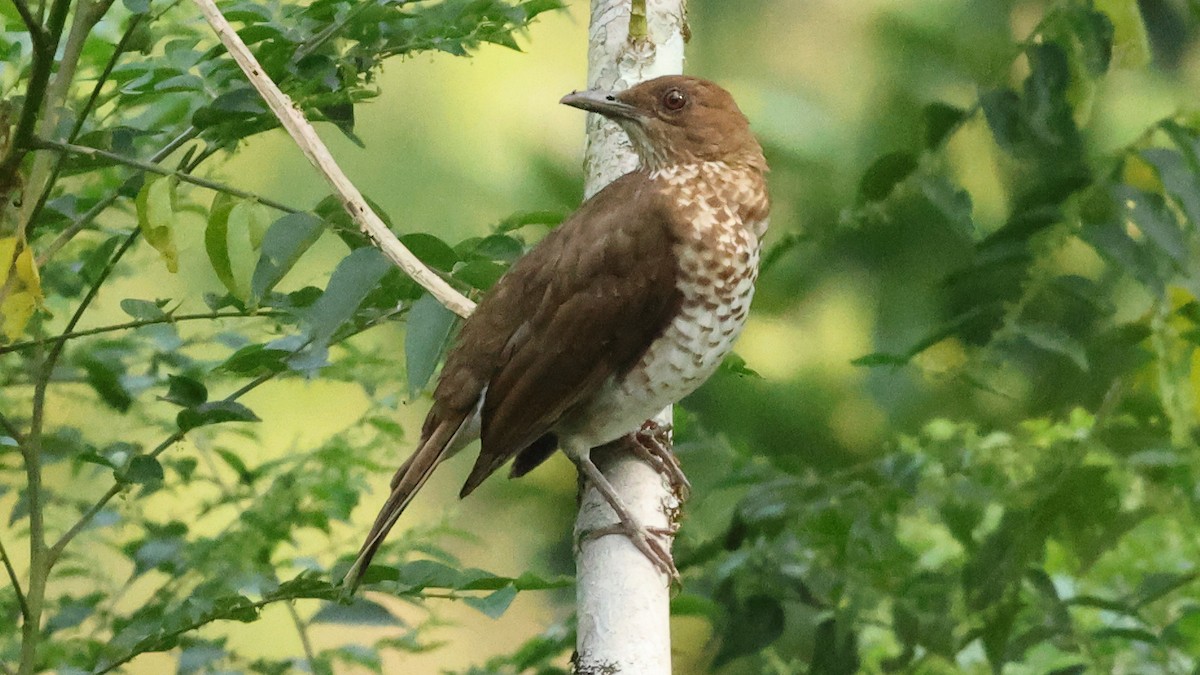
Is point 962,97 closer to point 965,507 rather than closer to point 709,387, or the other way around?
point 709,387

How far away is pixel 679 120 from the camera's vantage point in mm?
1531

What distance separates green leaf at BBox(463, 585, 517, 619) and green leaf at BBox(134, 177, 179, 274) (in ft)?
1.34

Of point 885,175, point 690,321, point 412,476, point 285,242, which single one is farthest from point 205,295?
point 885,175

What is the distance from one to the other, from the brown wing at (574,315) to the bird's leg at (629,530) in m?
0.08

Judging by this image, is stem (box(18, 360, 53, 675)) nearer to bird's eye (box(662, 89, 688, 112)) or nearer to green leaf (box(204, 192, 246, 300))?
green leaf (box(204, 192, 246, 300))

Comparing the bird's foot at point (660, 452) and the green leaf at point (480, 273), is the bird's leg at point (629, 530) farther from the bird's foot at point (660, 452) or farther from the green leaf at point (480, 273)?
the green leaf at point (480, 273)

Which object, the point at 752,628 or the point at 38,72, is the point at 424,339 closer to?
the point at 38,72

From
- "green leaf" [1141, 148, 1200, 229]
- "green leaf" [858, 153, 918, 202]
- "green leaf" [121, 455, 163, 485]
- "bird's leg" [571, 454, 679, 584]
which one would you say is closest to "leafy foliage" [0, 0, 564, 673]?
"green leaf" [121, 455, 163, 485]

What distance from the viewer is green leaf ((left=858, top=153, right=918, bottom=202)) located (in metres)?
1.68

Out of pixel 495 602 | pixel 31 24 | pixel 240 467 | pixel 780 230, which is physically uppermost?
pixel 780 230

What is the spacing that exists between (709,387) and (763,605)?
0.58 meters

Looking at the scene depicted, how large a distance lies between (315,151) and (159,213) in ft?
0.46

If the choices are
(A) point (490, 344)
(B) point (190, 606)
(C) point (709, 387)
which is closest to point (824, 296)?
(C) point (709, 387)

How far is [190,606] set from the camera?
1.26 metres
